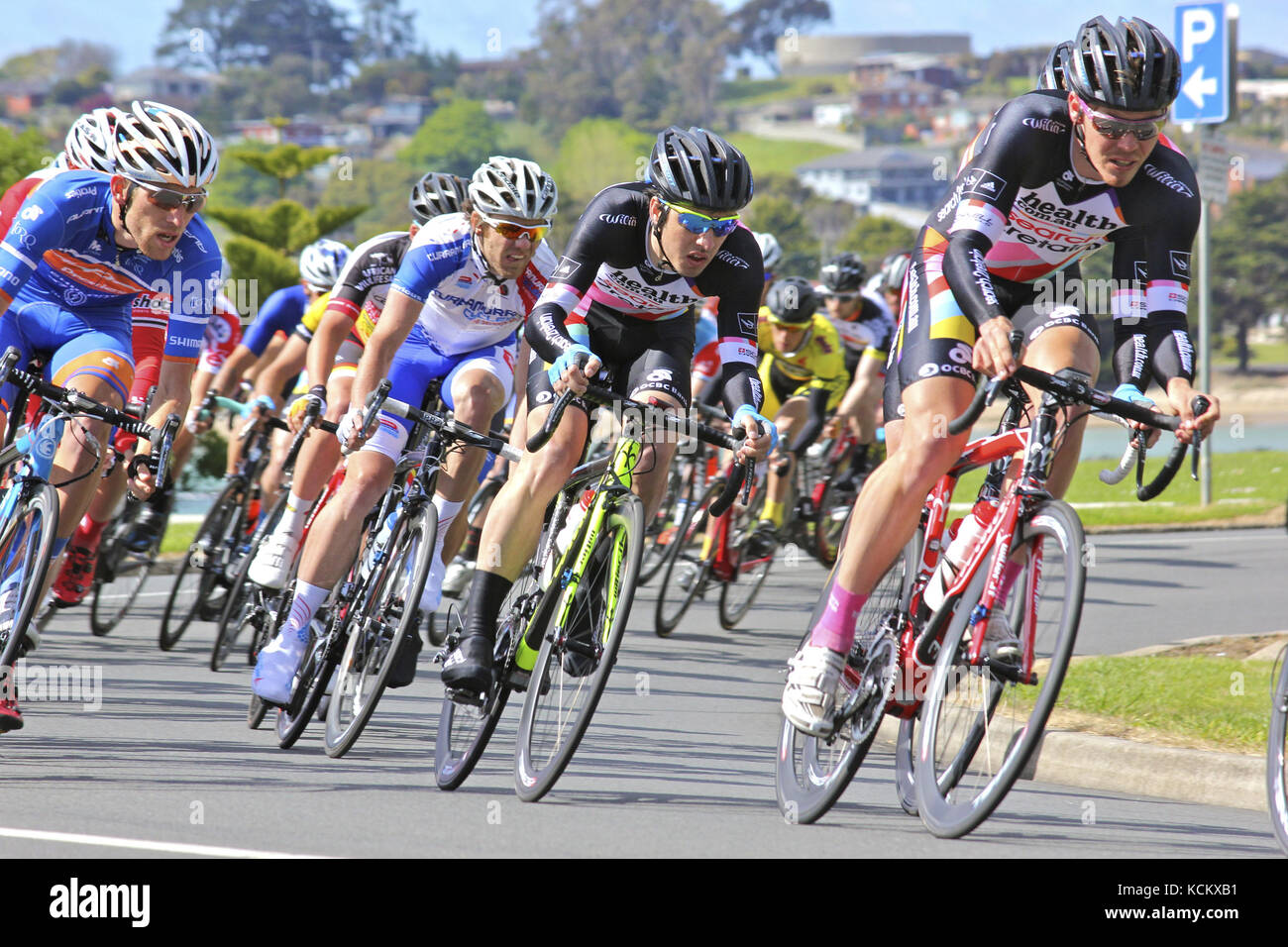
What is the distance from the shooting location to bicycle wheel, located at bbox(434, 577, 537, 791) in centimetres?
555

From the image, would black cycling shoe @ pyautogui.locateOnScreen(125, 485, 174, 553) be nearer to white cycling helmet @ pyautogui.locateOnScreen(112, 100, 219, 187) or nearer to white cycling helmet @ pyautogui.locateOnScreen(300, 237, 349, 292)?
white cycling helmet @ pyautogui.locateOnScreen(300, 237, 349, 292)

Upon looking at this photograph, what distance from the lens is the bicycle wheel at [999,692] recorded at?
4367 mm

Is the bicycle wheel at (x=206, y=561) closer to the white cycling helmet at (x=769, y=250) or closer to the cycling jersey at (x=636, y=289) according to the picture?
the cycling jersey at (x=636, y=289)

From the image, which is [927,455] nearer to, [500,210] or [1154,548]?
[500,210]

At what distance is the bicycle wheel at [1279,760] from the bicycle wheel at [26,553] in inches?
152

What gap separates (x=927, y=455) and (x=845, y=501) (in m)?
7.10

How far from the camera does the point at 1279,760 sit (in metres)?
4.59

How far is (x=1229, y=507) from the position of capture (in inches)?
700

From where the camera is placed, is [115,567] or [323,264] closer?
[115,567]

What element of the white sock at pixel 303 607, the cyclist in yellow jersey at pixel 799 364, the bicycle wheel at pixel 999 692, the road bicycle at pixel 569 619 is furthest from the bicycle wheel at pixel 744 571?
the bicycle wheel at pixel 999 692

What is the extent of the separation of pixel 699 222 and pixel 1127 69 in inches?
60.3

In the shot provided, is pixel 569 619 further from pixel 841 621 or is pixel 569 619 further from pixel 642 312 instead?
pixel 642 312

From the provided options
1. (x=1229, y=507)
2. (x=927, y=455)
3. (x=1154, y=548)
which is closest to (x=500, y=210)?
(x=927, y=455)

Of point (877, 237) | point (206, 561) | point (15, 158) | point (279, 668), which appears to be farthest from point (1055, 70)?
point (877, 237)
